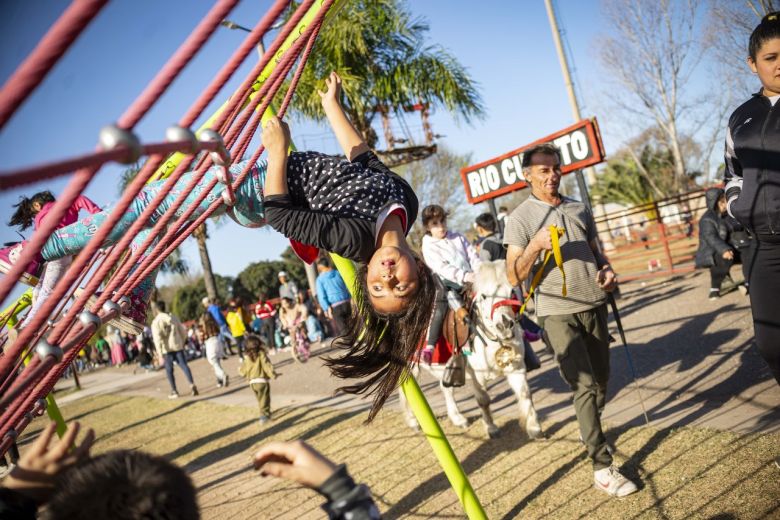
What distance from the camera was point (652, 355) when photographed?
19.9ft

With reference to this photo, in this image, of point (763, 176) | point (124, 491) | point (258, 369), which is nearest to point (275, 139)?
point (124, 491)

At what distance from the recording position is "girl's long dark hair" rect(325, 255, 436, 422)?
2.84 meters

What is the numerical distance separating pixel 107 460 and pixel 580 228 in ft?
9.61

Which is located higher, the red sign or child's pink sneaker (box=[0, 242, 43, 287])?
the red sign

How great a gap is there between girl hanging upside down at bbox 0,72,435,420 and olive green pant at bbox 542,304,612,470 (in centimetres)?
90

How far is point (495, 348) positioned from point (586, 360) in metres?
1.45

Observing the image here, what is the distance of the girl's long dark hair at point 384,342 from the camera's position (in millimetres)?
2842

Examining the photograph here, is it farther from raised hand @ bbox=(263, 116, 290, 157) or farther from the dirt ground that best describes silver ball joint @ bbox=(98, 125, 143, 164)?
the dirt ground

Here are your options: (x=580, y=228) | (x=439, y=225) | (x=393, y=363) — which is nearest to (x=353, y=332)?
(x=393, y=363)

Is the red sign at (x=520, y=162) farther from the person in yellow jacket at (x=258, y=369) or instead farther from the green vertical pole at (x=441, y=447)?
the green vertical pole at (x=441, y=447)

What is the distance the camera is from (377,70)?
10578 millimetres

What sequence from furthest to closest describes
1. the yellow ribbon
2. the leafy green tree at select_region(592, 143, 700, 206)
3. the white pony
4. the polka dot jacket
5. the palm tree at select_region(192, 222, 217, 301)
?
the leafy green tree at select_region(592, 143, 700, 206)
the palm tree at select_region(192, 222, 217, 301)
the white pony
the yellow ribbon
the polka dot jacket

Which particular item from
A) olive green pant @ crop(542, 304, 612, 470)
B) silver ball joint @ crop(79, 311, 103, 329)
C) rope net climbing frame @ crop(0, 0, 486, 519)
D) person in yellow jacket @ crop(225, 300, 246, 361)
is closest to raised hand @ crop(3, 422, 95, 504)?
rope net climbing frame @ crop(0, 0, 486, 519)

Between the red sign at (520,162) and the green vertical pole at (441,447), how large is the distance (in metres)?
6.04
